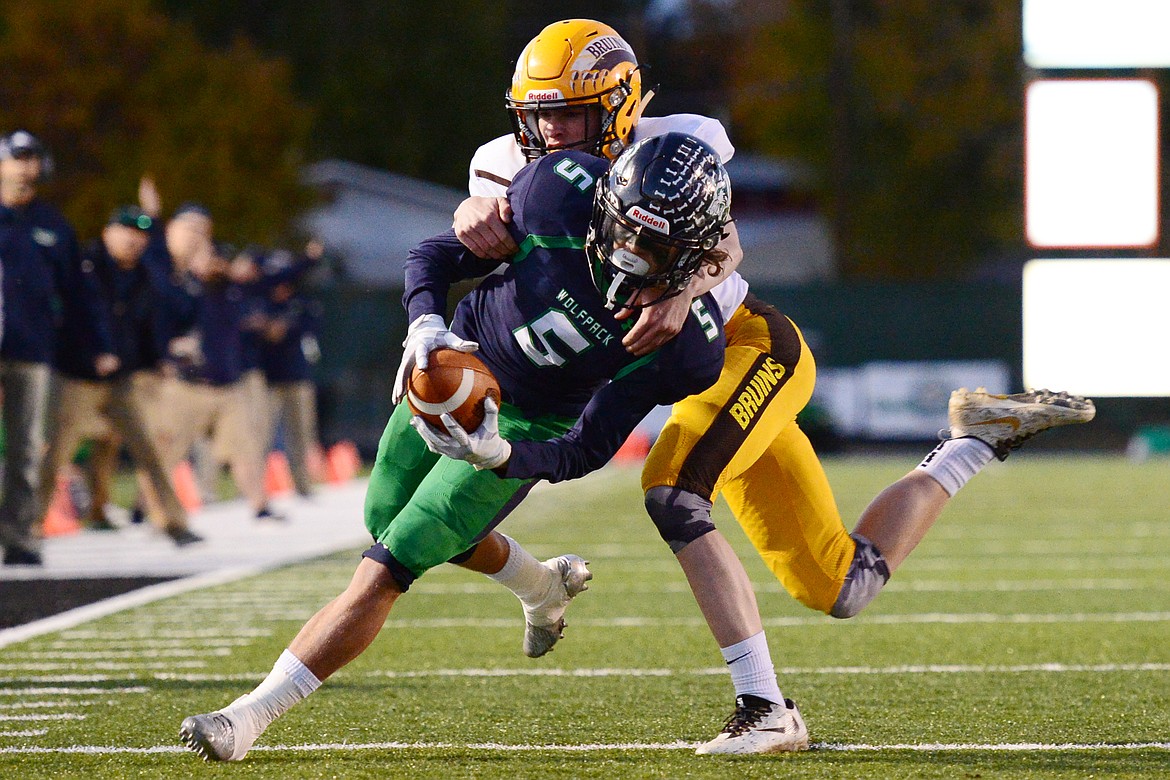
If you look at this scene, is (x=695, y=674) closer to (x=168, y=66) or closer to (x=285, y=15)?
(x=168, y=66)

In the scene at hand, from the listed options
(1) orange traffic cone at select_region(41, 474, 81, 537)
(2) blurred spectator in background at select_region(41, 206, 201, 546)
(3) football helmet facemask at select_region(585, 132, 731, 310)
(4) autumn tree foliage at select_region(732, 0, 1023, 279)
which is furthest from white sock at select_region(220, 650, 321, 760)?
(4) autumn tree foliage at select_region(732, 0, 1023, 279)

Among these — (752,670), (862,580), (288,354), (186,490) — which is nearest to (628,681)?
(862,580)

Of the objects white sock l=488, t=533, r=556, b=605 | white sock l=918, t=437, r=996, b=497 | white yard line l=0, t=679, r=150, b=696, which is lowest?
white yard line l=0, t=679, r=150, b=696

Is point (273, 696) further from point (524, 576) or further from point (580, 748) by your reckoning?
point (524, 576)

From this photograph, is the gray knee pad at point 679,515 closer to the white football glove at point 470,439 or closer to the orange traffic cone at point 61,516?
the white football glove at point 470,439

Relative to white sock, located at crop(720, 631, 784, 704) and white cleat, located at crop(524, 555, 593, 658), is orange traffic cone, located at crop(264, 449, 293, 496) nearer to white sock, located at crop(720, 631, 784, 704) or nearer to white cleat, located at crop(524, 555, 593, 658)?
white cleat, located at crop(524, 555, 593, 658)

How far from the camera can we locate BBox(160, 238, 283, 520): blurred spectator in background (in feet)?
33.3

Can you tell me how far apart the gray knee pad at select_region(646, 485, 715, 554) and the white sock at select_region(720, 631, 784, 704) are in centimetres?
24

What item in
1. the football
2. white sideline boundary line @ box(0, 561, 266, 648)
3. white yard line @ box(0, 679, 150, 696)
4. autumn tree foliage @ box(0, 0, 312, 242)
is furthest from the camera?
autumn tree foliage @ box(0, 0, 312, 242)

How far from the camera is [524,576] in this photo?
4227mm

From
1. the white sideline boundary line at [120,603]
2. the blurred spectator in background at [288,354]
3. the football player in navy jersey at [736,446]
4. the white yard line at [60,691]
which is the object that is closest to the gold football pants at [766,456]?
the football player in navy jersey at [736,446]

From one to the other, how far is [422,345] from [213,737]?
90 centimetres

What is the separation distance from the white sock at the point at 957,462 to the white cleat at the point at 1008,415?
2 cm

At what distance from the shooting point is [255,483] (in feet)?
32.8
